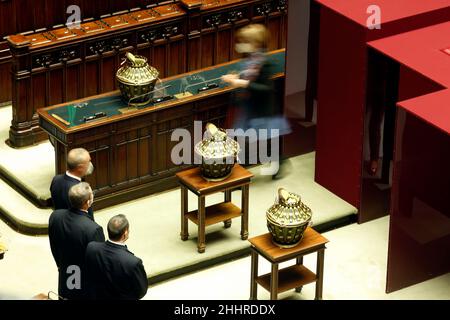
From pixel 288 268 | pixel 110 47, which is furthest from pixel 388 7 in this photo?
pixel 110 47

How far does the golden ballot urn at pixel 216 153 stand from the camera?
1398cm

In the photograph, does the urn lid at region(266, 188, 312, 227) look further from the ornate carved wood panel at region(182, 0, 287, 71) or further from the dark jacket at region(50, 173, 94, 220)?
the ornate carved wood panel at region(182, 0, 287, 71)

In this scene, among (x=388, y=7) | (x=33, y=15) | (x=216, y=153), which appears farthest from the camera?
(x=33, y=15)

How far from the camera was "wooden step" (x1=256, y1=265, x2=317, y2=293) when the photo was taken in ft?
43.9

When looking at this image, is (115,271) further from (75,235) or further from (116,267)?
(75,235)

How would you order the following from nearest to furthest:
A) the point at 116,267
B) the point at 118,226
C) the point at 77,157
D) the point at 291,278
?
the point at 118,226 < the point at 116,267 < the point at 77,157 < the point at 291,278

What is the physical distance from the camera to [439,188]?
13688 mm

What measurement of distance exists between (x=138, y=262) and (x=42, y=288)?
2.30 metres

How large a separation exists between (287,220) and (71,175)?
192cm

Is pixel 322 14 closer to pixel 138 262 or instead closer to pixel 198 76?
pixel 198 76

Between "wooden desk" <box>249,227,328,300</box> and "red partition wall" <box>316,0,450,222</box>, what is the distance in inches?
59.9

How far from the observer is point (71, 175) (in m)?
12.7

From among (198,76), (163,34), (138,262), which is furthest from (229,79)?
(138,262)

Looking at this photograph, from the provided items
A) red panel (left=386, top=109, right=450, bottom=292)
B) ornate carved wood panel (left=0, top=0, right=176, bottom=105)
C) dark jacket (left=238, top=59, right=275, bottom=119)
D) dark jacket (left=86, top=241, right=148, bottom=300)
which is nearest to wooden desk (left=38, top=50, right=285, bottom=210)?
dark jacket (left=238, top=59, right=275, bottom=119)
